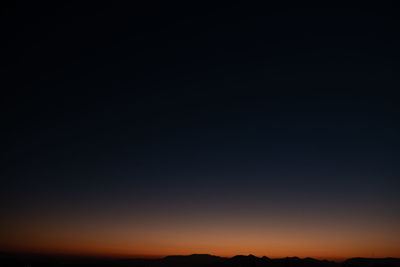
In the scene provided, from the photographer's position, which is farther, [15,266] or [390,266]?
[15,266]

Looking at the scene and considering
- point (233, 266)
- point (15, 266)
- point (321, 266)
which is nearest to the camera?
point (15, 266)

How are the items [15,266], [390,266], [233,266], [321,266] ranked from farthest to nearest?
[233,266] < [321,266] < [15,266] < [390,266]

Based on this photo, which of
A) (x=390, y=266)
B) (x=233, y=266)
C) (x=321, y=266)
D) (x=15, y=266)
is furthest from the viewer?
(x=233, y=266)

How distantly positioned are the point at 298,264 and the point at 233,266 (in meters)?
39.2

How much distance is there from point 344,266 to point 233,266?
104 m

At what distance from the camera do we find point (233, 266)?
172m

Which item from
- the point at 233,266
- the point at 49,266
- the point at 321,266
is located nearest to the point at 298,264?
the point at 321,266

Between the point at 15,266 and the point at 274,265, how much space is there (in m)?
123

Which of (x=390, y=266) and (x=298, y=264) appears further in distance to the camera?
(x=298, y=264)

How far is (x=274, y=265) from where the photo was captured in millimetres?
148250

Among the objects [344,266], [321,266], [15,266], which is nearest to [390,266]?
[344,266]

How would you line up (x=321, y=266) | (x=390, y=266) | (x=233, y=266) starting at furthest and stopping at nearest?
(x=233, y=266)
(x=321, y=266)
(x=390, y=266)

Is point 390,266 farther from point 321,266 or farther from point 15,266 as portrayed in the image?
point 15,266

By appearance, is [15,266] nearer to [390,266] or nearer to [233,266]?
[233,266]
